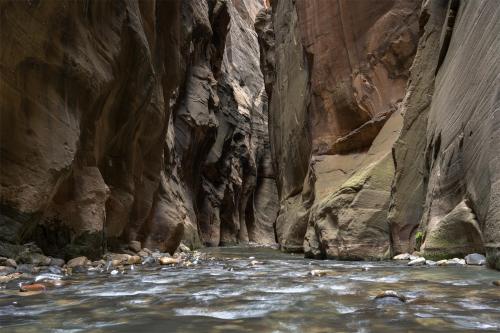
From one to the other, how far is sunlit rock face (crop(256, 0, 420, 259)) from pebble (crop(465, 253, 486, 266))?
4.37 meters

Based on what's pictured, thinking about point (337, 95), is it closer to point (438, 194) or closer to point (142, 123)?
point (142, 123)

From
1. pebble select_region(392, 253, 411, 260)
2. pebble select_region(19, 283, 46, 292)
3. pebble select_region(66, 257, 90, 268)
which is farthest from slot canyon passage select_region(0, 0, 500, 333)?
pebble select_region(392, 253, 411, 260)

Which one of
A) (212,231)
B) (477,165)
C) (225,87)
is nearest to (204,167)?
(212,231)

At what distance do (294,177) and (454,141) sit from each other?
52.1 ft

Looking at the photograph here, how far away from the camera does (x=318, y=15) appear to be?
19656mm

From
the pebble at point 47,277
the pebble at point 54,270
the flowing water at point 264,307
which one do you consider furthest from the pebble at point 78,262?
the flowing water at point 264,307

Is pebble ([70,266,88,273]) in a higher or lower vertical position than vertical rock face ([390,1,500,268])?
lower

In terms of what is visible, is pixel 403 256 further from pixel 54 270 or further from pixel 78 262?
pixel 54 270

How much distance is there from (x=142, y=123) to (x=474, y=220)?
9631 mm

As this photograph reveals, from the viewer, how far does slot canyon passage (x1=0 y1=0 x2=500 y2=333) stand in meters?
4.00

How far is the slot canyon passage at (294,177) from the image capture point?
400cm

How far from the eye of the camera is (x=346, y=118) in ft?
58.3

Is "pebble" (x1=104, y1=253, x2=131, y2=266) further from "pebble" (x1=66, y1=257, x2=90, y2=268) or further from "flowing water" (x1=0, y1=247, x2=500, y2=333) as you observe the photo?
"flowing water" (x1=0, y1=247, x2=500, y2=333)

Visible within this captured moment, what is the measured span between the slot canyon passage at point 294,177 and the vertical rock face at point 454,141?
4 centimetres
